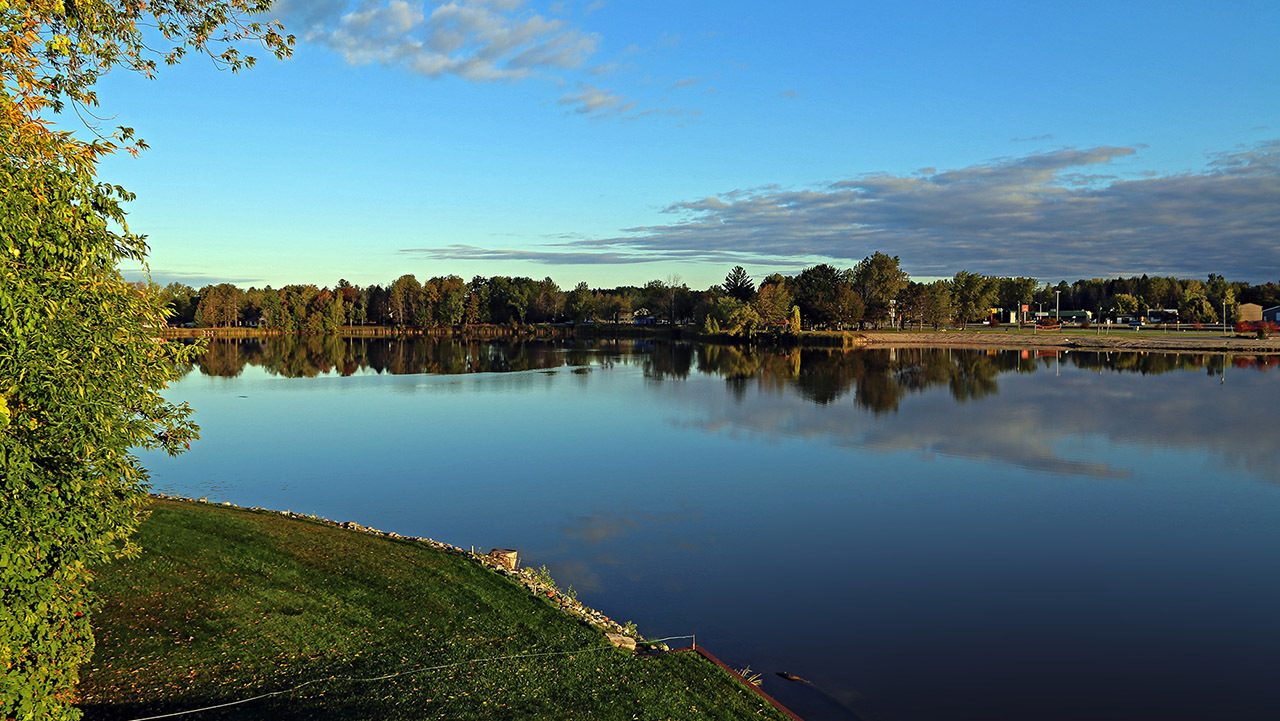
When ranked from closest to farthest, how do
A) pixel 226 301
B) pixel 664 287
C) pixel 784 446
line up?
pixel 784 446
pixel 226 301
pixel 664 287

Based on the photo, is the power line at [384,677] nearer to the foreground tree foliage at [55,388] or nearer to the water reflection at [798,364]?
the foreground tree foliage at [55,388]

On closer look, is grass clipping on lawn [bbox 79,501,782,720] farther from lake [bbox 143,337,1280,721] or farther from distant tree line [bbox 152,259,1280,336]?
distant tree line [bbox 152,259,1280,336]

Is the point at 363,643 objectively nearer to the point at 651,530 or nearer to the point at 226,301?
the point at 651,530

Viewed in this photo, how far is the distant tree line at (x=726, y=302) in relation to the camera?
129 m

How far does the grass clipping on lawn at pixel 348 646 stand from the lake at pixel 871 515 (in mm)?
2412

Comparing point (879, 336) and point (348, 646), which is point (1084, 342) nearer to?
point (879, 336)

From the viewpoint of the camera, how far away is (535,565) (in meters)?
16.5

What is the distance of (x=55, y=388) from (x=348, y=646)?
524cm

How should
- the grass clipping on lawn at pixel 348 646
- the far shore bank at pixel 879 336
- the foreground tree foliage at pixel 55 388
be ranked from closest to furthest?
the foreground tree foliage at pixel 55 388, the grass clipping on lawn at pixel 348 646, the far shore bank at pixel 879 336

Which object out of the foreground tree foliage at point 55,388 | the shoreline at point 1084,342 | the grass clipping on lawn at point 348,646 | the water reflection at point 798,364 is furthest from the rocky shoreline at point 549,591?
the shoreline at point 1084,342

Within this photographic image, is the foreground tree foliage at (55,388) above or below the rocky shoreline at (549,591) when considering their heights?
above

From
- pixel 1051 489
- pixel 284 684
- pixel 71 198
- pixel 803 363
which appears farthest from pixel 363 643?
pixel 803 363

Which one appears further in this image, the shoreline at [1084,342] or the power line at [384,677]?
the shoreline at [1084,342]

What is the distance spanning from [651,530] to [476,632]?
8369 mm
